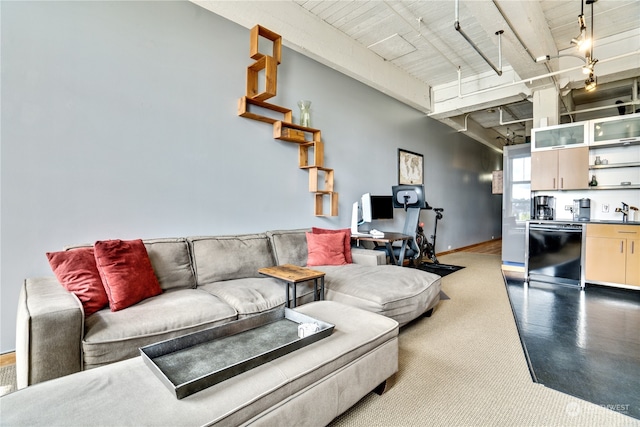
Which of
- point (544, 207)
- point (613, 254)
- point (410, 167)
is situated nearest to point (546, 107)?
point (544, 207)

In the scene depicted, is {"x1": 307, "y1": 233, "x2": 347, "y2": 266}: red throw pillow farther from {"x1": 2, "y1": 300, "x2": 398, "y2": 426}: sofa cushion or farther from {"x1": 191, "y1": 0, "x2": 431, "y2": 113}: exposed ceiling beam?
{"x1": 191, "y1": 0, "x2": 431, "y2": 113}: exposed ceiling beam

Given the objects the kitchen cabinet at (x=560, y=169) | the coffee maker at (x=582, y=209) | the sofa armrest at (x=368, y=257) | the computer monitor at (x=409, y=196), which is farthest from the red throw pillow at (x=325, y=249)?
the coffee maker at (x=582, y=209)

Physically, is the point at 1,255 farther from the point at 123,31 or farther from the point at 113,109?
the point at 123,31

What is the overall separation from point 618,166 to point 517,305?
2.71m

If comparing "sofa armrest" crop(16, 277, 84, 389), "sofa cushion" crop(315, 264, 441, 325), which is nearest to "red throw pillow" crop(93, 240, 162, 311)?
"sofa armrest" crop(16, 277, 84, 389)

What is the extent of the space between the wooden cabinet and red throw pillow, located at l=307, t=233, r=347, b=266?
340cm

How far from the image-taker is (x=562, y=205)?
4.81 m

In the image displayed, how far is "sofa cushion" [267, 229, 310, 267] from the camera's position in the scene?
3.21 meters

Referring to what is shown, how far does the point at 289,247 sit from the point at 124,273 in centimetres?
159

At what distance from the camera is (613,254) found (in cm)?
393

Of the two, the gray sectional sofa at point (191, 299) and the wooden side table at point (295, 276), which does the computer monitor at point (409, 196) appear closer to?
the gray sectional sofa at point (191, 299)

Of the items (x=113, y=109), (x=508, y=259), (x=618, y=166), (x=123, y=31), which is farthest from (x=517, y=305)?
(x=123, y=31)

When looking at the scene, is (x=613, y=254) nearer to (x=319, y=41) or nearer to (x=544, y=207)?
(x=544, y=207)

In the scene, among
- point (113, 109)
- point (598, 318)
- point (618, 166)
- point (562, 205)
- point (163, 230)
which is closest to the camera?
point (113, 109)
